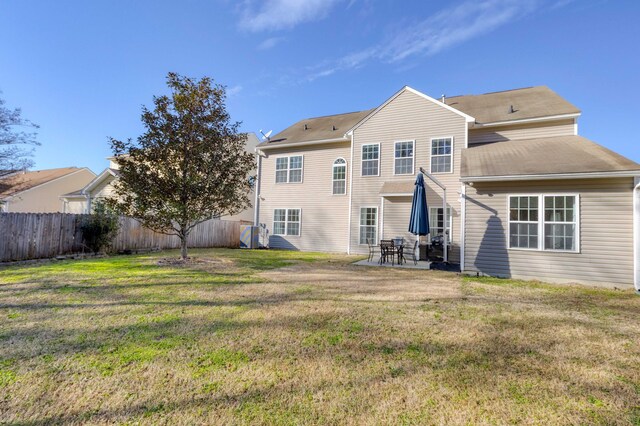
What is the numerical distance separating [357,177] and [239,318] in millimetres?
10978

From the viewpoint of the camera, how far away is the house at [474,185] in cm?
752

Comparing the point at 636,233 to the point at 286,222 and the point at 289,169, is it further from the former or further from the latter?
the point at 289,169

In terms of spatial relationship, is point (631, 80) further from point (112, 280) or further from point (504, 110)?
point (112, 280)

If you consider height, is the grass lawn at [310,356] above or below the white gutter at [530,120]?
below

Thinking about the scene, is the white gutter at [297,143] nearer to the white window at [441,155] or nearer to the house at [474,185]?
the house at [474,185]

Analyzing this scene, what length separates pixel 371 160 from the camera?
1409 centimetres

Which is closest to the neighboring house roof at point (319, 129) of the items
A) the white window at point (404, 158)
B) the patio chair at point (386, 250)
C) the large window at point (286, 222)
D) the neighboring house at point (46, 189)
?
the white window at point (404, 158)

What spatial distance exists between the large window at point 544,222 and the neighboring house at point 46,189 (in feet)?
91.8

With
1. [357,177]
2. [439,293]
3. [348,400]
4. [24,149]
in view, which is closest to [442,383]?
[348,400]

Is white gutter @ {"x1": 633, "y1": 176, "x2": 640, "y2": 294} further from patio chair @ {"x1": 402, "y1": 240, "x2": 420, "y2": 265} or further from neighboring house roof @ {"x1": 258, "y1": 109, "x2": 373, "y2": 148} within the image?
neighboring house roof @ {"x1": 258, "y1": 109, "x2": 373, "y2": 148}

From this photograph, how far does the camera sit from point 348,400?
236cm

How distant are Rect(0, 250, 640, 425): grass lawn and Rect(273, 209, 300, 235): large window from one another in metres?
9.94

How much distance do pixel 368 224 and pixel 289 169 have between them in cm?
558

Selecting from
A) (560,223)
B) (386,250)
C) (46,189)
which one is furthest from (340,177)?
(46,189)
